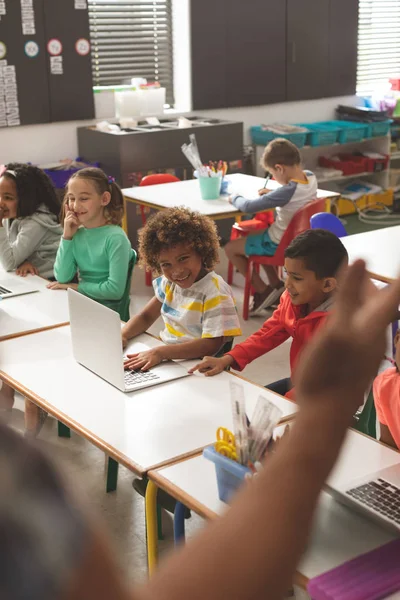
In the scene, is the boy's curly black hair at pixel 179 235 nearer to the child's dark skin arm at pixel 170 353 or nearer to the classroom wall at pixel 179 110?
the child's dark skin arm at pixel 170 353

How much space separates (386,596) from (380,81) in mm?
7527

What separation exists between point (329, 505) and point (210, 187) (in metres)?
3.42

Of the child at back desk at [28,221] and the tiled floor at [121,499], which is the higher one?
the child at back desk at [28,221]

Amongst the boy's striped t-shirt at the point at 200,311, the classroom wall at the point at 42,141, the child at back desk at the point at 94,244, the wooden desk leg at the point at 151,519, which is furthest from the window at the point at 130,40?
the wooden desk leg at the point at 151,519

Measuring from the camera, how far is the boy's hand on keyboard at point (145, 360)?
2.31 metres

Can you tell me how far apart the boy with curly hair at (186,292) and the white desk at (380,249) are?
87 centimetres

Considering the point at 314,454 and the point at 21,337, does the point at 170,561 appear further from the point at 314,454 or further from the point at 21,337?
the point at 21,337

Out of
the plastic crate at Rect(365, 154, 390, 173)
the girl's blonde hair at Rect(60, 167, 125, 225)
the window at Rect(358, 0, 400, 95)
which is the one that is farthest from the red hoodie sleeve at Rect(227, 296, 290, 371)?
the window at Rect(358, 0, 400, 95)

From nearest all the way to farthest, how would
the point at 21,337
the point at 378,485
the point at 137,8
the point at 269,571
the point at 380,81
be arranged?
the point at 269,571 → the point at 378,485 → the point at 21,337 → the point at 137,8 → the point at 380,81

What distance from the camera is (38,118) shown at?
5.79 meters

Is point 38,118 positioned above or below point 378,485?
above

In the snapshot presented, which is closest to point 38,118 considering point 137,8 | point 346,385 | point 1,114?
point 1,114

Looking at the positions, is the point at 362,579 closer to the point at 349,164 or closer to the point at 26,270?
the point at 26,270

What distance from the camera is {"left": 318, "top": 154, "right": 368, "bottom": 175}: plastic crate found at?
283 inches
